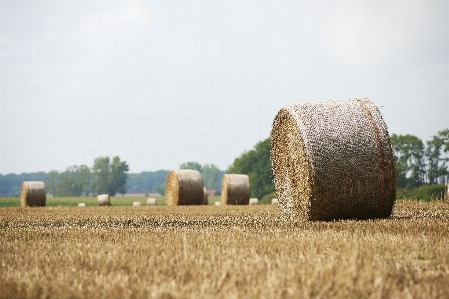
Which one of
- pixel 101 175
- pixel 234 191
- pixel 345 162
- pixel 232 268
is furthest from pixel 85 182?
pixel 232 268

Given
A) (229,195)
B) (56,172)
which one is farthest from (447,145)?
(56,172)

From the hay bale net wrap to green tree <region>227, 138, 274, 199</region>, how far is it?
223 ft

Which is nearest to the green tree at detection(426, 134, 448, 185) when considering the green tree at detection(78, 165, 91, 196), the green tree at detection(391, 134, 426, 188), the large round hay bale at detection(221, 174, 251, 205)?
the green tree at detection(391, 134, 426, 188)

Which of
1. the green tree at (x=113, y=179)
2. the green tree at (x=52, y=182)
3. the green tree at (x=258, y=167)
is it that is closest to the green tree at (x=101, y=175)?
the green tree at (x=113, y=179)

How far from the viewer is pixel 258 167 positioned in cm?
8300

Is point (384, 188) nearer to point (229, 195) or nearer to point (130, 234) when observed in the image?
point (130, 234)

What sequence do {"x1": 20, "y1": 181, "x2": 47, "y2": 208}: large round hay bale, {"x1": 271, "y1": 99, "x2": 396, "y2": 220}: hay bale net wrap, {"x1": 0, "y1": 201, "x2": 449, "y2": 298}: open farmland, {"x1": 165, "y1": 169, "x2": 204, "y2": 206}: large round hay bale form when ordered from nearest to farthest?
{"x1": 0, "y1": 201, "x2": 449, "y2": 298}: open farmland < {"x1": 271, "y1": 99, "x2": 396, "y2": 220}: hay bale net wrap < {"x1": 165, "y1": 169, "x2": 204, "y2": 206}: large round hay bale < {"x1": 20, "y1": 181, "x2": 47, "y2": 208}: large round hay bale

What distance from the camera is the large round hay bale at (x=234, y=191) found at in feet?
93.0

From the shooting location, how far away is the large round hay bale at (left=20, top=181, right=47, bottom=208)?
93.4 ft

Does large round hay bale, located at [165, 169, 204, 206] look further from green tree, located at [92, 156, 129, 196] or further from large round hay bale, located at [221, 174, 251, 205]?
green tree, located at [92, 156, 129, 196]

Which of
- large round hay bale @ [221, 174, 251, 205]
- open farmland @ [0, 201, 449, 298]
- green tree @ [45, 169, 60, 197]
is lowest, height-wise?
open farmland @ [0, 201, 449, 298]

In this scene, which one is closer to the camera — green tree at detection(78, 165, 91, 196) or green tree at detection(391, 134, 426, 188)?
green tree at detection(391, 134, 426, 188)

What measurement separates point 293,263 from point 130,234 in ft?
11.5

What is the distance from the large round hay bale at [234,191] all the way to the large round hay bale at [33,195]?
1030 centimetres
